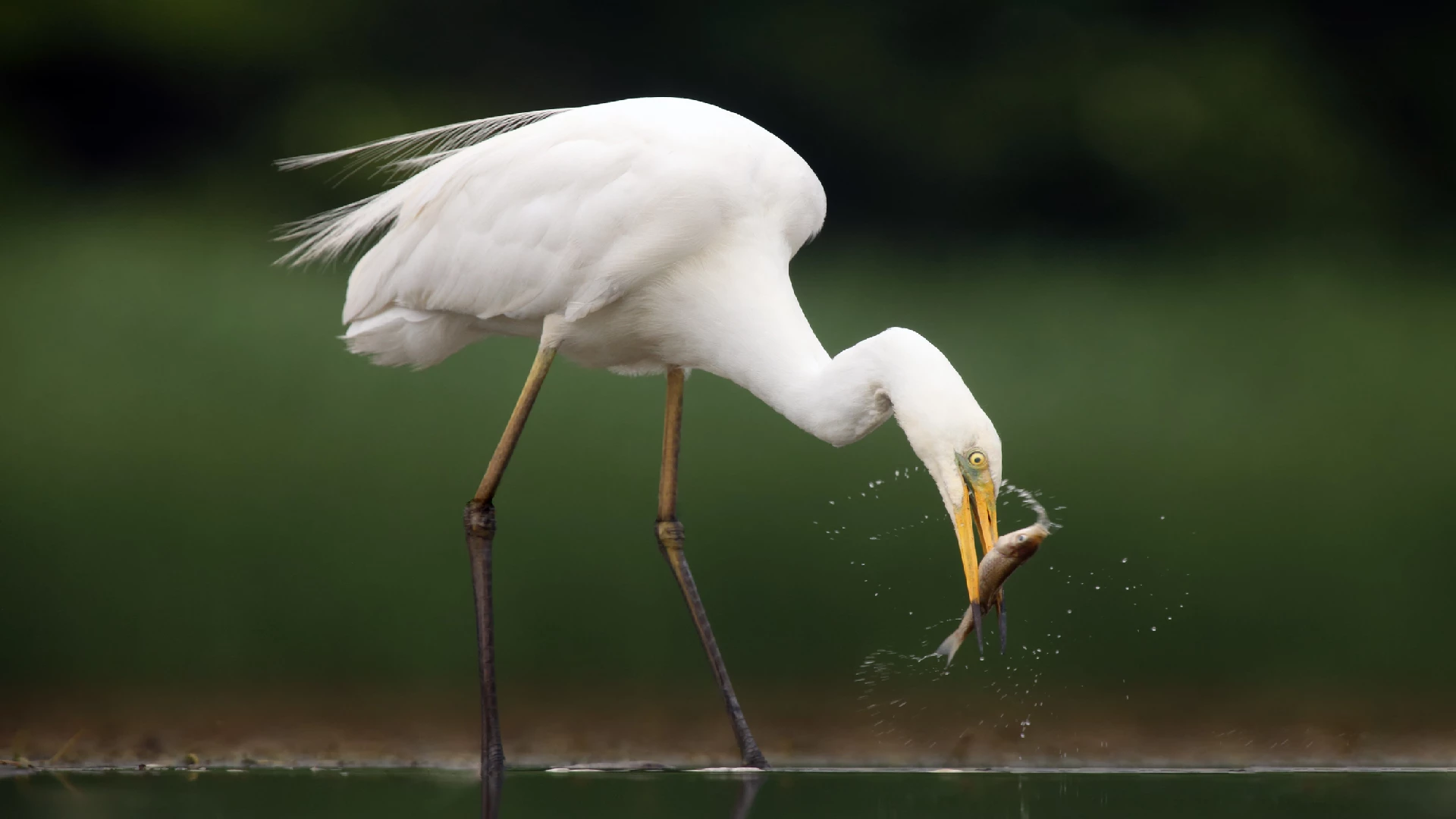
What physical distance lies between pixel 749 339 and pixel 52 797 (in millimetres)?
1165

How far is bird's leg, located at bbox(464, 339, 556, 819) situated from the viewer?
2412 mm

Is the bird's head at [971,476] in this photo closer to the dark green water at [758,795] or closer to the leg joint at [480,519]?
the dark green water at [758,795]

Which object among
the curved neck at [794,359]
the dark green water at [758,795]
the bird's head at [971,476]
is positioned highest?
the curved neck at [794,359]

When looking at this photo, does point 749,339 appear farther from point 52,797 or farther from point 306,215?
point 306,215

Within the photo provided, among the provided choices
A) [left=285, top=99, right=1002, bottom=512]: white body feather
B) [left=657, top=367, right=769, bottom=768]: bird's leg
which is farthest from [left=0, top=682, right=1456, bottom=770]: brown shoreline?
[left=285, top=99, right=1002, bottom=512]: white body feather

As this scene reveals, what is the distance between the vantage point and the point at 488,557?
2543 millimetres

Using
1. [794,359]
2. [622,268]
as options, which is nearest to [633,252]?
[622,268]

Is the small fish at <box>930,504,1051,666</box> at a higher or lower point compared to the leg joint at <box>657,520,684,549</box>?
higher

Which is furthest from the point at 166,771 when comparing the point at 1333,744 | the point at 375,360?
the point at 1333,744

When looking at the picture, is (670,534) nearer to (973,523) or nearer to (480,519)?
(480,519)

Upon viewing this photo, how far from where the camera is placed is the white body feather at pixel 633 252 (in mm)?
2326

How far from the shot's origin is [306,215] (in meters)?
4.07

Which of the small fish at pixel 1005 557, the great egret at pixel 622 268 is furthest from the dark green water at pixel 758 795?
the small fish at pixel 1005 557

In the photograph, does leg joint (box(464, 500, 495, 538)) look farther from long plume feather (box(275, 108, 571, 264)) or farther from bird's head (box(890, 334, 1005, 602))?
bird's head (box(890, 334, 1005, 602))
